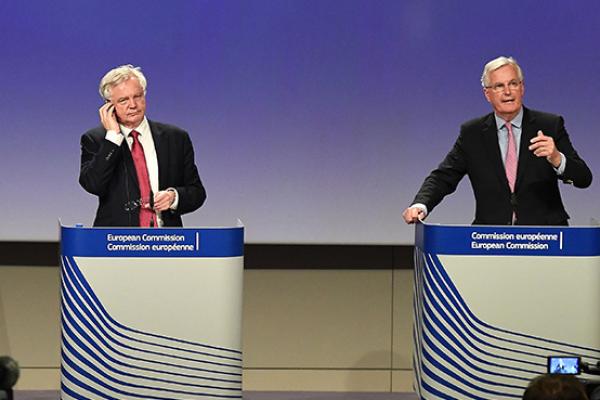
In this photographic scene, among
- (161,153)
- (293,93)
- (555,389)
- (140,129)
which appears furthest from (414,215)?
(555,389)

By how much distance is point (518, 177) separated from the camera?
5.26m

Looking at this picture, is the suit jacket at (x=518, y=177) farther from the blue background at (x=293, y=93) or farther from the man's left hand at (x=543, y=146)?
the blue background at (x=293, y=93)

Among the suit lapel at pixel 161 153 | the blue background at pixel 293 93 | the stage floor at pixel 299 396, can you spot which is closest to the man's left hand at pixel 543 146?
the suit lapel at pixel 161 153

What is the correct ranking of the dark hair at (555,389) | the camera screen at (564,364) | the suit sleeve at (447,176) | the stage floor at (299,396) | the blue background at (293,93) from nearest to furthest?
the dark hair at (555,389), the camera screen at (564,364), the suit sleeve at (447,176), the stage floor at (299,396), the blue background at (293,93)

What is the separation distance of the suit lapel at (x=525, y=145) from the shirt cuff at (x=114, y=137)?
1.71 meters

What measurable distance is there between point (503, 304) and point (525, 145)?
0.78 metres

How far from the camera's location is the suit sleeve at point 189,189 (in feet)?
17.1

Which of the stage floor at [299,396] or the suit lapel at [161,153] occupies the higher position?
the suit lapel at [161,153]

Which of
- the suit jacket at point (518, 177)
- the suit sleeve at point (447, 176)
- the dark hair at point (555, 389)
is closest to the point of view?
the dark hair at point (555, 389)

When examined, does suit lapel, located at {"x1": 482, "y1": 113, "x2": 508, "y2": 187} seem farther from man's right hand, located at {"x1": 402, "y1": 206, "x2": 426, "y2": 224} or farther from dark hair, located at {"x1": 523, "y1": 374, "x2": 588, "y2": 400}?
dark hair, located at {"x1": 523, "y1": 374, "x2": 588, "y2": 400}

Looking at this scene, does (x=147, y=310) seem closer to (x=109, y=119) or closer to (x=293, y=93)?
(x=109, y=119)

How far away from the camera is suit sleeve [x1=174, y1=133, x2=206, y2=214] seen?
5227 millimetres

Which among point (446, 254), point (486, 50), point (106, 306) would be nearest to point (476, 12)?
point (486, 50)

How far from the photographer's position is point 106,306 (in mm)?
4898
